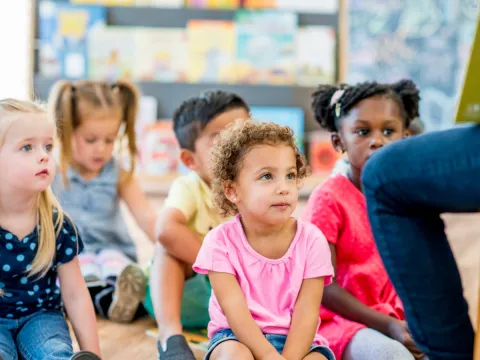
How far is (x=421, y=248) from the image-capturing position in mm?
1016

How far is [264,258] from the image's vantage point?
124 centimetres

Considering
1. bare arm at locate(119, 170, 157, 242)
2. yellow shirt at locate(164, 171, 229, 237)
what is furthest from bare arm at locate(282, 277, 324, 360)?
bare arm at locate(119, 170, 157, 242)

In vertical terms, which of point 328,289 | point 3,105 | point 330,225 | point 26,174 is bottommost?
point 328,289

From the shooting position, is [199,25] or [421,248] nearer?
[421,248]

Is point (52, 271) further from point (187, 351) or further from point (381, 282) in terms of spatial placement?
point (381, 282)

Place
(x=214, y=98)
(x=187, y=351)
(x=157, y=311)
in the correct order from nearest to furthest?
(x=187, y=351) → (x=157, y=311) → (x=214, y=98)

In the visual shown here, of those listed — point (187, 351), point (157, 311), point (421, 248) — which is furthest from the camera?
point (157, 311)

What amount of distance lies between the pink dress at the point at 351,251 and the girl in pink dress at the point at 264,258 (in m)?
0.17

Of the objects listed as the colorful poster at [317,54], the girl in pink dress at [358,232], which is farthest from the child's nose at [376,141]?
the colorful poster at [317,54]

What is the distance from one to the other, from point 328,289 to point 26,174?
665 mm

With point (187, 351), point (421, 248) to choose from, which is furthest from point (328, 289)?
point (421, 248)

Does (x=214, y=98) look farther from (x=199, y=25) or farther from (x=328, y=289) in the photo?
(x=199, y=25)

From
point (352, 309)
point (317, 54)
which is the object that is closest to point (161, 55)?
point (317, 54)

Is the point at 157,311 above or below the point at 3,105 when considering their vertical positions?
below
